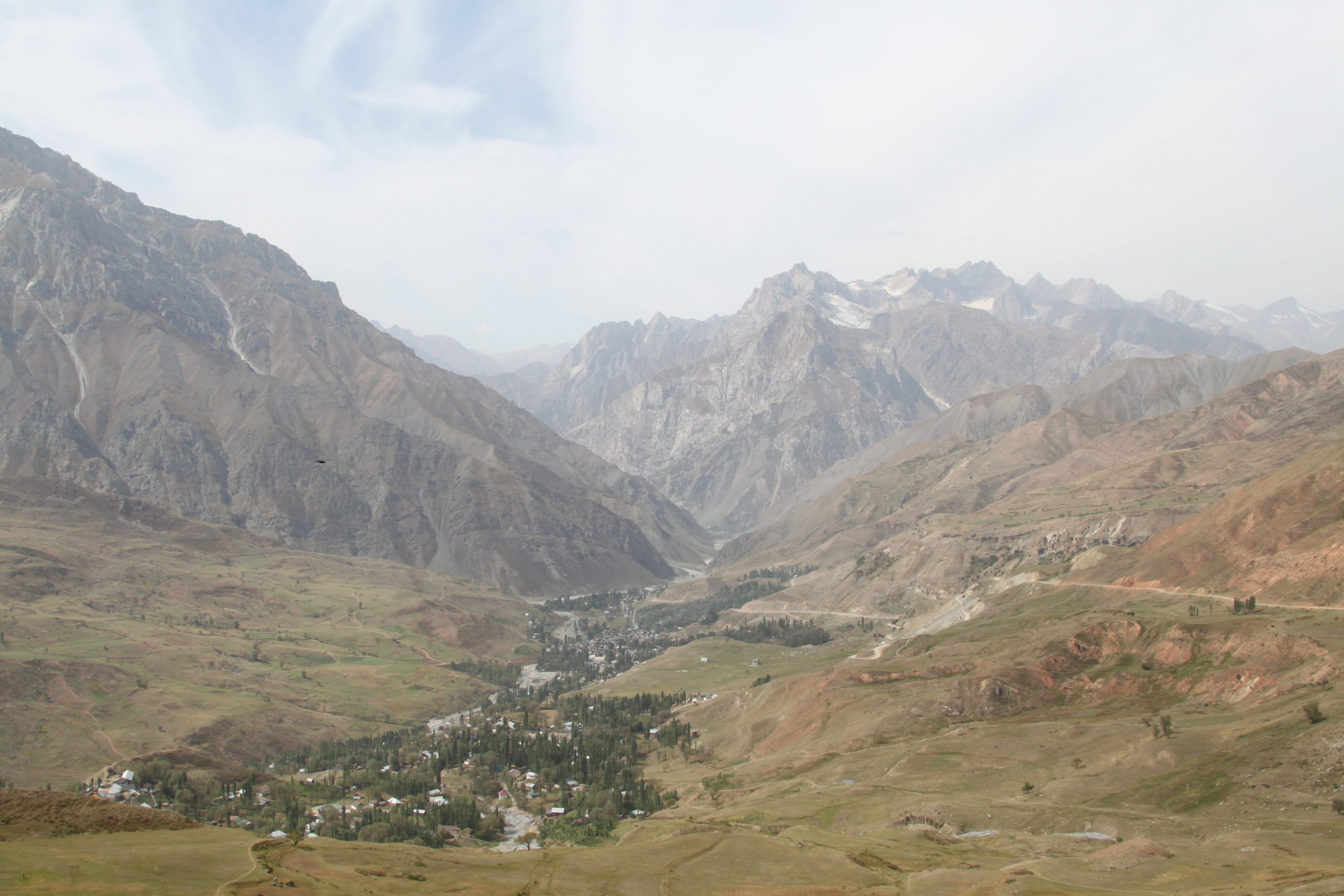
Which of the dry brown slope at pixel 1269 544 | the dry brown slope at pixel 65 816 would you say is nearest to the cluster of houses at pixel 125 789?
the dry brown slope at pixel 65 816

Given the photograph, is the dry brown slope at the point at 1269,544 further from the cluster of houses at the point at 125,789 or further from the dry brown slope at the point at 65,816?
the cluster of houses at the point at 125,789

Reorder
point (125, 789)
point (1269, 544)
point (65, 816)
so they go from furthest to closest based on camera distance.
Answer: point (1269, 544) → point (125, 789) → point (65, 816)

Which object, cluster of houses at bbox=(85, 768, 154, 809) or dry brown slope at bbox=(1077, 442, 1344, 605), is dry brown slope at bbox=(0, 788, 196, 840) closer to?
cluster of houses at bbox=(85, 768, 154, 809)

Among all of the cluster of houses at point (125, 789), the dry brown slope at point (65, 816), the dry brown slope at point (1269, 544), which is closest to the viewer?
the dry brown slope at point (65, 816)

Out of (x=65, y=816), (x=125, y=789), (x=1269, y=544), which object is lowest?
(x=125, y=789)

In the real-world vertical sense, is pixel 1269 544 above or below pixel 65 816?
above

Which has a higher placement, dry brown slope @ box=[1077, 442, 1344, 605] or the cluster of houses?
dry brown slope @ box=[1077, 442, 1344, 605]

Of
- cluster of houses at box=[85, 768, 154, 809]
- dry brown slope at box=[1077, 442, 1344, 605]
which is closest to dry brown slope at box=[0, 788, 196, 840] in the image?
cluster of houses at box=[85, 768, 154, 809]

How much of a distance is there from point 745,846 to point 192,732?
119106 mm

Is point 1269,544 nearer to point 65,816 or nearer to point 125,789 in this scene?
point 65,816

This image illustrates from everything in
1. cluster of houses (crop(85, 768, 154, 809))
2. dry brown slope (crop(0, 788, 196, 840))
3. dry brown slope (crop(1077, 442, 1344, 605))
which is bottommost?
cluster of houses (crop(85, 768, 154, 809))

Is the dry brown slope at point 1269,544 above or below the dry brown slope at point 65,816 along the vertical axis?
above

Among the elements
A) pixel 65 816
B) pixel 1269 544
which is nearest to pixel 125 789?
pixel 65 816

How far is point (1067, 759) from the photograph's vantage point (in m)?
98.9
